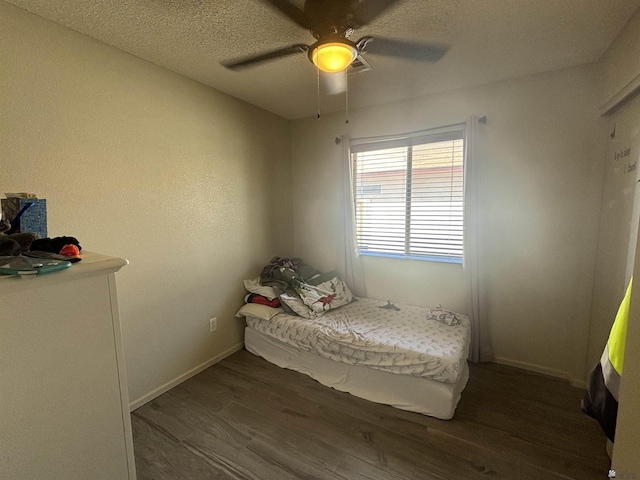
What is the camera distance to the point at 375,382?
2.15 m

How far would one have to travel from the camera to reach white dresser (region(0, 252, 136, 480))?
29.5 inches

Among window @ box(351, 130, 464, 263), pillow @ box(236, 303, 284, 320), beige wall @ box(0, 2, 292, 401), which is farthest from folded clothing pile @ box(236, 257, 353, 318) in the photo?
window @ box(351, 130, 464, 263)

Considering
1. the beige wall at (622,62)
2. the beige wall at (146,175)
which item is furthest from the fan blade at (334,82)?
the beige wall at (622,62)

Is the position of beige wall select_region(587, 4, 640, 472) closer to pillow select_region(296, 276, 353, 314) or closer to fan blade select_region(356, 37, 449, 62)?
fan blade select_region(356, 37, 449, 62)

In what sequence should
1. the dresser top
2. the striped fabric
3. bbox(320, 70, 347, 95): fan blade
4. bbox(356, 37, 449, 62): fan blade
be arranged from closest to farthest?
the dresser top < the striped fabric < bbox(356, 37, 449, 62): fan blade < bbox(320, 70, 347, 95): fan blade

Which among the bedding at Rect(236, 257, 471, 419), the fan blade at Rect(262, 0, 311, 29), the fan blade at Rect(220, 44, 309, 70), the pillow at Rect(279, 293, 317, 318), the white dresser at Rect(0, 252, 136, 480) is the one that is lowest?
the bedding at Rect(236, 257, 471, 419)

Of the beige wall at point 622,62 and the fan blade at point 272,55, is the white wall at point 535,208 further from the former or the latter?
the fan blade at point 272,55

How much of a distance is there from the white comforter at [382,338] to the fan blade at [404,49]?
6.44ft

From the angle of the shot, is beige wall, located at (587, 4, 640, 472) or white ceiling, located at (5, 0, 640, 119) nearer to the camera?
white ceiling, located at (5, 0, 640, 119)

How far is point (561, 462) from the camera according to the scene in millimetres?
1588

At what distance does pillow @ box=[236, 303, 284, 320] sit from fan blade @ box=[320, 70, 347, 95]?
6.72 ft

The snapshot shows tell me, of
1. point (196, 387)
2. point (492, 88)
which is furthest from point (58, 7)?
point (492, 88)

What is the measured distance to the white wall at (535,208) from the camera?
216 centimetres

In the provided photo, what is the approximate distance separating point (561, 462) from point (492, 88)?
262cm
